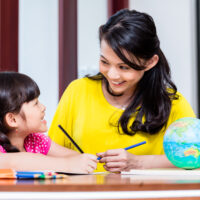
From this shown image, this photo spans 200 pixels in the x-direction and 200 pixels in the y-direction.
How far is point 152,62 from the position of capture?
1737mm

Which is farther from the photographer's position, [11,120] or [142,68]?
[142,68]

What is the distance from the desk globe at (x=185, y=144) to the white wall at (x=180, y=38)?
5.60 feet

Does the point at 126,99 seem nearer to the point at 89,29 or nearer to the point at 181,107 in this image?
the point at 181,107

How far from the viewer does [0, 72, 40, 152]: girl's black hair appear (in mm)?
1447

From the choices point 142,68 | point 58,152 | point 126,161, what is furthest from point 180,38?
point 126,161

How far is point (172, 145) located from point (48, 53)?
1760 mm

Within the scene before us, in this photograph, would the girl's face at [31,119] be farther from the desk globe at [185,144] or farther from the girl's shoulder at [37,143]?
the desk globe at [185,144]

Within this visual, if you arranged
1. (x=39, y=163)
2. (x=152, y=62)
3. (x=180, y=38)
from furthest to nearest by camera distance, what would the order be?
(x=180, y=38) → (x=152, y=62) → (x=39, y=163)

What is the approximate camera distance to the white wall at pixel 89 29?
314 centimetres

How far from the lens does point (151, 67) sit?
1743 mm

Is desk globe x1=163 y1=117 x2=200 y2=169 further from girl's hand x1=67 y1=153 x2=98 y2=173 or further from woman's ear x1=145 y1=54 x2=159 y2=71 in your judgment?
woman's ear x1=145 y1=54 x2=159 y2=71

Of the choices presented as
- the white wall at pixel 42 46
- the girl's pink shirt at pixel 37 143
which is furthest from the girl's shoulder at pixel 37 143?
the white wall at pixel 42 46

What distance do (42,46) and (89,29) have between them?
0.49 metres

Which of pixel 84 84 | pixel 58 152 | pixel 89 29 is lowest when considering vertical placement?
pixel 58 152
